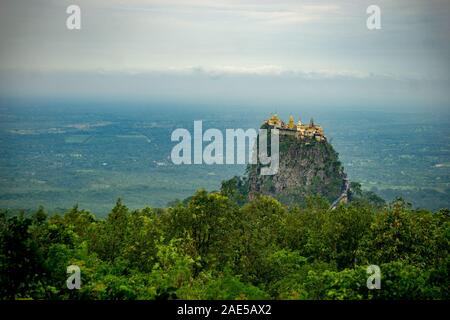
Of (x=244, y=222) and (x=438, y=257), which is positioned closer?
(x=438, y=257)

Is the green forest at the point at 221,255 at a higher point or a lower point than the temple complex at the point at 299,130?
lower

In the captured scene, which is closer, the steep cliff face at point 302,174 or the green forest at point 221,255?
the green forest at point 221,255

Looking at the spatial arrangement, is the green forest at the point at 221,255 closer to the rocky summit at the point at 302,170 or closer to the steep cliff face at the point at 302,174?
the steep cliff face at the point at 302,174

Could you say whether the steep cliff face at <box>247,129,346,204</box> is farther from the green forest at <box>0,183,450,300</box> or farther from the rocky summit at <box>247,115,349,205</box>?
the green forest at <box>0,183,450,300</box>

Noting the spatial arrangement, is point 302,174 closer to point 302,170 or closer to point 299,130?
point 302,170

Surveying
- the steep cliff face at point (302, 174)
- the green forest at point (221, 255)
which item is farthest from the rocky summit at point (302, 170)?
the green forest at point (221, 255)

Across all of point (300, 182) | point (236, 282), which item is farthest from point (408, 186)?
point (236, 282)

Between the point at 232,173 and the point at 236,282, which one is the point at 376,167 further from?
the point at 236,282
